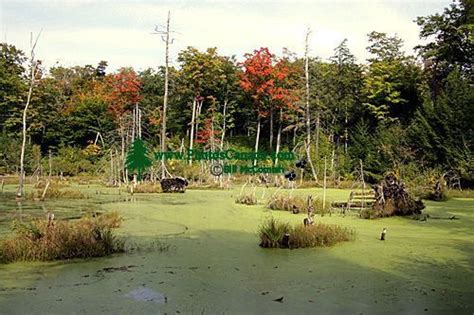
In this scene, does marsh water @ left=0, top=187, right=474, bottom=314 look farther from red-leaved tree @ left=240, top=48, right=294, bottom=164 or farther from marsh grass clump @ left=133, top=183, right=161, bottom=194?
red-leaved tree @ left=240, top=48, right=294, bottom=164

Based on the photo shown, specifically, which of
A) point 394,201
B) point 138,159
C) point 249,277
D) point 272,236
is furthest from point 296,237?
point 138,159

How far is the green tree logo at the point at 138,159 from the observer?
1972 centimetres

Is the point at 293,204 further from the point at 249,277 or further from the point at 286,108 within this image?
the point at 286,108

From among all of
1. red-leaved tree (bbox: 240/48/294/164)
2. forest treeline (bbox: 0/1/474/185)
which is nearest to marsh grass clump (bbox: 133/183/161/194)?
forest treeline (bbox: 0/1/474/185)

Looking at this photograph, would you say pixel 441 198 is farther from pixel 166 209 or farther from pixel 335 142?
pixel 335 142

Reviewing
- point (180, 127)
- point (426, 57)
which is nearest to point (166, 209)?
point (426, 57)

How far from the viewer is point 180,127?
28250mm

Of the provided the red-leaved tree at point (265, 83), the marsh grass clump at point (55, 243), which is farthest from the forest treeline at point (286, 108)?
the marsh grass clump at point (55, 243)

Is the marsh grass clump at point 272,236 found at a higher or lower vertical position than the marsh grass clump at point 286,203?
lower

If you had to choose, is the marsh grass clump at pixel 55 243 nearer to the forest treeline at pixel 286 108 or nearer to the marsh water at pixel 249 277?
the marsh water at pixel 249 277

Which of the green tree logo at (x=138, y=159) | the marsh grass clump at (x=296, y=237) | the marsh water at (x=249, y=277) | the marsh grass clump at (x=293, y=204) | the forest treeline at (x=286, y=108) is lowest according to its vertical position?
the marsh water at (x=249, y=277)

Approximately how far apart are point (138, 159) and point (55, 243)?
14.1m

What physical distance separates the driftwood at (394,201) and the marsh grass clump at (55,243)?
18.4 ft

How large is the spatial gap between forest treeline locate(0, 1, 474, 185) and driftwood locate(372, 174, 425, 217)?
23.3 ft
